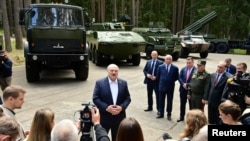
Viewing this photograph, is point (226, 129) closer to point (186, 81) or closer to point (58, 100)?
point (186, 81)

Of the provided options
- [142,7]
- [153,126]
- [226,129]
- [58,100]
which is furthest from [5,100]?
[142,7]

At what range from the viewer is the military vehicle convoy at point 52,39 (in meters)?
11.0

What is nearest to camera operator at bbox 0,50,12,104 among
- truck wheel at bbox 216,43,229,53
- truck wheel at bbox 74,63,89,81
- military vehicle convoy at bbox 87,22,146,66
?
truck wheel at bbox 74,63,89,81

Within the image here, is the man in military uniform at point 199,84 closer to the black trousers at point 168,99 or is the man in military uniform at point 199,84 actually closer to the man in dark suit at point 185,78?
the man in dark suit at point 185,78

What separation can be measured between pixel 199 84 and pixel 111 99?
2296mm

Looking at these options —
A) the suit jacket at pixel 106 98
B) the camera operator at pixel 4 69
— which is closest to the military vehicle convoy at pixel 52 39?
the camera operator at pixel 4 69

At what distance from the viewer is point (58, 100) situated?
9.16 meters

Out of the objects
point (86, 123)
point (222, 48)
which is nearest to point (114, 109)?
point (86, 123)

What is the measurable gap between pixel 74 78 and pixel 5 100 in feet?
28.0

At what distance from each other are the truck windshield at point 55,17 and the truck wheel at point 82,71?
149 cm

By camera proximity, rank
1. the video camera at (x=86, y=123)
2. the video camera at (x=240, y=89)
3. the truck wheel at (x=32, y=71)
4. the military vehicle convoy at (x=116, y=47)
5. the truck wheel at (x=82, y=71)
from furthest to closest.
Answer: the military vehicle convoy at (x=116, y=47), the truck wheel at (x=82, y=71), the truck wheel at (x=32, y=71), the video camera at (x=240, y=89), the video camera at (x=86, y=123)

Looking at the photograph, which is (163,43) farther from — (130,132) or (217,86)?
(130,132)

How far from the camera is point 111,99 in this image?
5.27 m

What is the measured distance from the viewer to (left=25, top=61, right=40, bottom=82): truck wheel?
11102 millimetres
